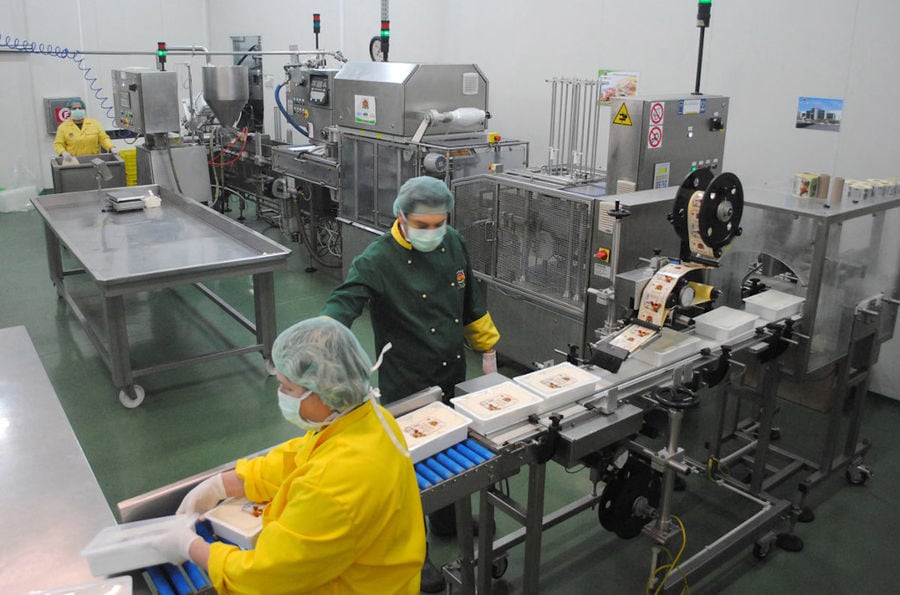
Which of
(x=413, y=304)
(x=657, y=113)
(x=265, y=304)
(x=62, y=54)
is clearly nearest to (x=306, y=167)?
(x=265, y=304)

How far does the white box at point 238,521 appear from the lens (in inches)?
57.0

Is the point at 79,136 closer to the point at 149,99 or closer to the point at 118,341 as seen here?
the point at 149,99

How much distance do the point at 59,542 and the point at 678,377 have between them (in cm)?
166

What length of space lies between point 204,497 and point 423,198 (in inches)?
44.5

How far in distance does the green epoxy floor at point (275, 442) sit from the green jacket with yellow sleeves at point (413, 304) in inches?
29.2

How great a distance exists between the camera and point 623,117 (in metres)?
3.09

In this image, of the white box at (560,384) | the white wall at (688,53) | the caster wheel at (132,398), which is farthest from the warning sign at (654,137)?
the caster wheel at (132,398)

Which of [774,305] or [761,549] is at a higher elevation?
[774,305]

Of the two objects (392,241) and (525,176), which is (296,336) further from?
(525,176)

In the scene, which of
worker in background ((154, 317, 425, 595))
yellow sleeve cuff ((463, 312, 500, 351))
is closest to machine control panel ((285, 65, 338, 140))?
yellow sleeve cuff ((463, 312, 500, 351))

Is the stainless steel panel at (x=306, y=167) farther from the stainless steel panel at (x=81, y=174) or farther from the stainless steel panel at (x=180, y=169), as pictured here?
the stainless steel panel at (x=81, y=174)

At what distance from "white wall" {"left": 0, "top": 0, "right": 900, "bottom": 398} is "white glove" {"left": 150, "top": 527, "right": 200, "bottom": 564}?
9.51 feet

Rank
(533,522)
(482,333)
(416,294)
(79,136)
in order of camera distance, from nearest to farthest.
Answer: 1. (533,522)
2. (416,294)
3. (482,333)
4. (79,136)

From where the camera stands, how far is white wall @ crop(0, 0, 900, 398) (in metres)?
3.60
